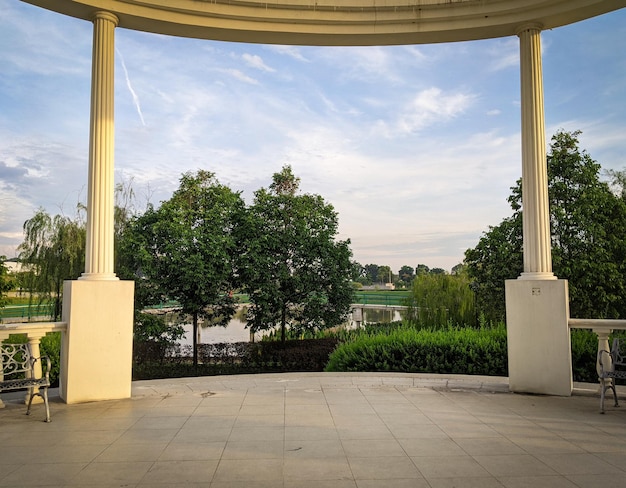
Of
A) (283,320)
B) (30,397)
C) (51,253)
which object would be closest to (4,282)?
(51,253)

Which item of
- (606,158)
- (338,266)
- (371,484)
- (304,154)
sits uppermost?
(304,154)

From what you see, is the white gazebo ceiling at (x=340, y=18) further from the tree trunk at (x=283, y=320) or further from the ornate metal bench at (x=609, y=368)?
the tree trunk at (x=283, y=320)

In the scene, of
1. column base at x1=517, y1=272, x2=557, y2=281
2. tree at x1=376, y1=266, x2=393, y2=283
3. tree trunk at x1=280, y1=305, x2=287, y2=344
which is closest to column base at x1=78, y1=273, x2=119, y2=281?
column base at x1=517, y1=272, x2=557, y2=281

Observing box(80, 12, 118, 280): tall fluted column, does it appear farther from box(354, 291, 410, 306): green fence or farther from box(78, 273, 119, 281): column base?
box(354, 291, 410, 306): green fence

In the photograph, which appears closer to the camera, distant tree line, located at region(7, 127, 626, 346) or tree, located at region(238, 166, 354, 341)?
distant tree line, located at region(7, 127, 626, 346)

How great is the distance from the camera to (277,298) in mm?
11141

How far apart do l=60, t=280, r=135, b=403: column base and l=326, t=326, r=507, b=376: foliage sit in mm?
3525

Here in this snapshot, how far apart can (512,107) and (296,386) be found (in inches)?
380

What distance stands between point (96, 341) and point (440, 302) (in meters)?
7.73

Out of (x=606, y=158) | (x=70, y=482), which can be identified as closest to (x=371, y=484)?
(x=70, y=482)

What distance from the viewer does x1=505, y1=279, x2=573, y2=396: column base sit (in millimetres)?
5238

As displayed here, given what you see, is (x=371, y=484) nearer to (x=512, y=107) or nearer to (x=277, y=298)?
(x=277, y=298)

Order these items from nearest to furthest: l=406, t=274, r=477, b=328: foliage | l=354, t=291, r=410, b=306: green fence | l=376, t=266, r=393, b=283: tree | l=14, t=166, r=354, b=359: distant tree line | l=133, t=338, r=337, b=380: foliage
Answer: l=406, t=274, r=477, b=328: foliage
l=14, t=166, r=354, b=359: distant tree line
l=133, t=338, r=337, b=380: foliage
l=354, t=291, r=410, b=306: green fence
l=376, t=266, r=393, b=283: tree

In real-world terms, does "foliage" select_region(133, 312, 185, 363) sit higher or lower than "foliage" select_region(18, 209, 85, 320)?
lower
